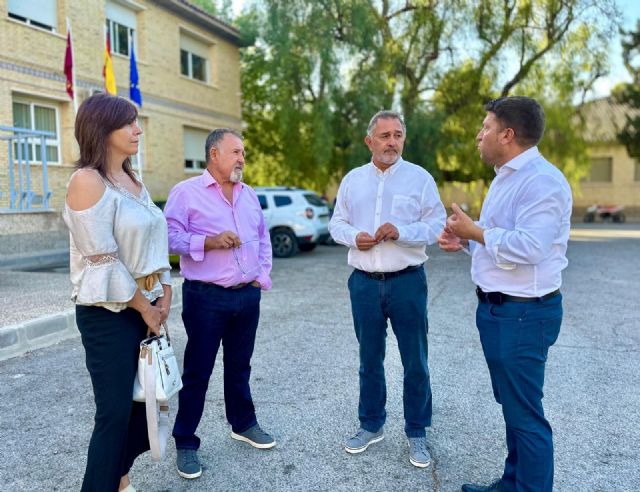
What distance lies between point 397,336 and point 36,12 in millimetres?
14065

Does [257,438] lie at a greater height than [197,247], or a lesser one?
lesser

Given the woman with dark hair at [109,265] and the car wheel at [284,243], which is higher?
the woman with dark hair at [109,265]

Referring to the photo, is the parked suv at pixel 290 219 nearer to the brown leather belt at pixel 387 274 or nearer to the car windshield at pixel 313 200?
the car windshield at pixel 313 200

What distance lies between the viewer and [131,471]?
2.98 meters

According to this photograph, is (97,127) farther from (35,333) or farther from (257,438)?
(35,333)

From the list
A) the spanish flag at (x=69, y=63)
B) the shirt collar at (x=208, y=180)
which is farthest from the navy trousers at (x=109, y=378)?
the spanish flag at (x=69, y=63)

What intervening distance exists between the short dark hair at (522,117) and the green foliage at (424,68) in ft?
48.9

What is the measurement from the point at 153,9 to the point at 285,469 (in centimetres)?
1737

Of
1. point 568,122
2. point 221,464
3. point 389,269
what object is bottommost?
point 221,464

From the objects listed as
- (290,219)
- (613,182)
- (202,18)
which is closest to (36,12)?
(202,18)

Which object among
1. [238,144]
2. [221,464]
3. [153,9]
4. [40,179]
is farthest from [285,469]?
[153,9]

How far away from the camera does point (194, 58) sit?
19.8 m

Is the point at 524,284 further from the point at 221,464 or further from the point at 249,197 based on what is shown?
the point at 221,464

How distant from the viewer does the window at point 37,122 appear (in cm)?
1322
